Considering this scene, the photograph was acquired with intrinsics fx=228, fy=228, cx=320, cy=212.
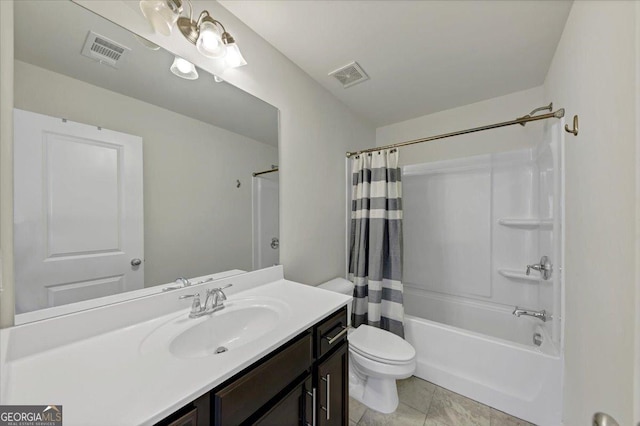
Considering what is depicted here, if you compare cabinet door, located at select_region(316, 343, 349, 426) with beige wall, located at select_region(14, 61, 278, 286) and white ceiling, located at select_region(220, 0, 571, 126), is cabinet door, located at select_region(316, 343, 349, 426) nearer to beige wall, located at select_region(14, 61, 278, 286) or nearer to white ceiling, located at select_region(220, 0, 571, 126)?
beige wall, located at select_region(14, 61, 278, 286)

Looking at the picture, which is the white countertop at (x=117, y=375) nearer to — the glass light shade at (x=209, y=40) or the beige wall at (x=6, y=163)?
the beige wall at (x=6, y=163)

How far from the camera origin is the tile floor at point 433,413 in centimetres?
137

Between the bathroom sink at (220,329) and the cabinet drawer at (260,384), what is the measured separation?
0.10 meters

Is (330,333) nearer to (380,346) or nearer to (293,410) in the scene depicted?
(293,410)

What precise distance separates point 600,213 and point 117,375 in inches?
65.7

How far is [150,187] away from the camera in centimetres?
100

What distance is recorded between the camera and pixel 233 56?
3.80 ft

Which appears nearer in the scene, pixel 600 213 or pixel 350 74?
pixel 600 213

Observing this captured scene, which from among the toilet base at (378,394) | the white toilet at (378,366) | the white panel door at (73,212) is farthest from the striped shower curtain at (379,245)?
the white panel door at (73,212)

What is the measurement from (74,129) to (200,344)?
92 centimetres

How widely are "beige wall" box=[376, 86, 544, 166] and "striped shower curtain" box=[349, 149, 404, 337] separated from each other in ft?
2.61

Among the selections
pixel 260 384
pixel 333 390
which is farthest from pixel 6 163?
pixel 333 390

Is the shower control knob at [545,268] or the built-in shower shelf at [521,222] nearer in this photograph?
the shower control knob at [545,268]

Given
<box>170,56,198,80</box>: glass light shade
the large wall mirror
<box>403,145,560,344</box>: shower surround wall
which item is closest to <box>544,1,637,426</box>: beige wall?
<box>403,145,560,344</box>: shower surround wall
